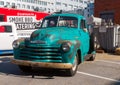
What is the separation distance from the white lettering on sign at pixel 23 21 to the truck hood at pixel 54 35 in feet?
30.2

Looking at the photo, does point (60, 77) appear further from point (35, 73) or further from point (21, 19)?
point (21, 19)

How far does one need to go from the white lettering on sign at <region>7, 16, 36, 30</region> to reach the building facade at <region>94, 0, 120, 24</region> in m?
10.5

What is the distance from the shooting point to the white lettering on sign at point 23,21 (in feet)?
61.1

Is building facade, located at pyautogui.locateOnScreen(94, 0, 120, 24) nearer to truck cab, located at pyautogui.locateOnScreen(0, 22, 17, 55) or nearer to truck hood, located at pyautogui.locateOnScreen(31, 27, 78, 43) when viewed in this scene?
truck cab, located at pyautogui.locateOnScreen(0, 22, 17, 55)

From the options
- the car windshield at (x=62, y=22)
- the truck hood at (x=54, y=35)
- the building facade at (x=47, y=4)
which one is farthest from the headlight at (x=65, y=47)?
the building facade at (x=47, y=4)

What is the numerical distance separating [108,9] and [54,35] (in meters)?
21.9

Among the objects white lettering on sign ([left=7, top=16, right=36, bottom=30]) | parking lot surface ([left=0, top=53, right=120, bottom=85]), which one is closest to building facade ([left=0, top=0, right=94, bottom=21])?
white lettering on sign ([left=7, top=16, right=36, bottom=30])

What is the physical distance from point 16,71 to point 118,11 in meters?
20.7

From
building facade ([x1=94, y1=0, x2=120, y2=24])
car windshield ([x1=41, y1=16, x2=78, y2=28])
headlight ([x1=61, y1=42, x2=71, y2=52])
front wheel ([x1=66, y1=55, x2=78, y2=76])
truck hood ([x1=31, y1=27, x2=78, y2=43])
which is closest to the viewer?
headlight ([x1=61, y1=42, x2=71, y2=52])

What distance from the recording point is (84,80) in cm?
812

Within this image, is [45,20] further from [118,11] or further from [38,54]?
[118,11]

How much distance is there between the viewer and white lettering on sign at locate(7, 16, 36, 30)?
61.1 ft

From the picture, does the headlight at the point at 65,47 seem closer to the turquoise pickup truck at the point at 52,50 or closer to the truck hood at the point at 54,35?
the turquoise pickup truck at the point at 52,50

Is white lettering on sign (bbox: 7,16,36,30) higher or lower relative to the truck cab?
higher
